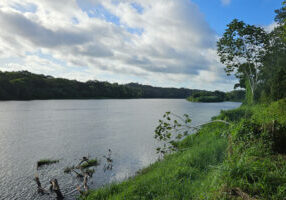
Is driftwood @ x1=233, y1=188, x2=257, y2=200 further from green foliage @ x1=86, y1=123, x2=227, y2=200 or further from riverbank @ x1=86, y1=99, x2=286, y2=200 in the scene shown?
green foliage @ x1=86, y1=123, x2=227, y2=200

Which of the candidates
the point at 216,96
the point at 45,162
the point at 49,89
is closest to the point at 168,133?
the point at 45,162

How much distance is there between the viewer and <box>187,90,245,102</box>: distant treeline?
4159 inches

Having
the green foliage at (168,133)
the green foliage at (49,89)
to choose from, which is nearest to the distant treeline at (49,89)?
the green foliage at (49,89)

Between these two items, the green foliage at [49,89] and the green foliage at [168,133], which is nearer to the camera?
the green foliage at [168,133]

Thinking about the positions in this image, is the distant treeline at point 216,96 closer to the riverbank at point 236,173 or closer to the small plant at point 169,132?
the small plant at point 169,132

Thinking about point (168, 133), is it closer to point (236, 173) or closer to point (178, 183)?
point (178, 183)

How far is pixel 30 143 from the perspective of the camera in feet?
54.3

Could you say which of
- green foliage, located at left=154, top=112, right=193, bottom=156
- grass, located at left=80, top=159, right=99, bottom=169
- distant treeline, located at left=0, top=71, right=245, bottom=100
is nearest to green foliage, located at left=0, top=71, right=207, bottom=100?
distant treeline, located at left=0, top=71, right=245, bottom=100

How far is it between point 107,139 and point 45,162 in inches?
278

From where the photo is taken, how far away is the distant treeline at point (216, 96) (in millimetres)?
105637

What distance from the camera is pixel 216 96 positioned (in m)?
113

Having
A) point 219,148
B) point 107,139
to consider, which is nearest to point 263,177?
point 219,148

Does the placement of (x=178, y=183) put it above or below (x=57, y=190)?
above

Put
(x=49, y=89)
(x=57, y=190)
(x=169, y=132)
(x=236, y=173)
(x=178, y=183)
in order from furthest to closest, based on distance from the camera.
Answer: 1. (x=49, y=89)
2. (x=169, y=132)
3. (x=57, y=190)
4. (x=178, y=183)
5. (x=236, y=173)
